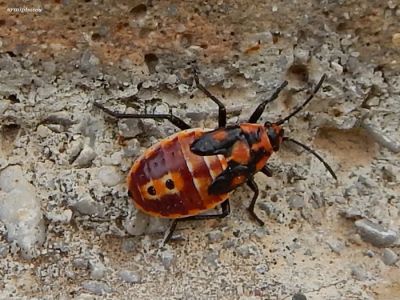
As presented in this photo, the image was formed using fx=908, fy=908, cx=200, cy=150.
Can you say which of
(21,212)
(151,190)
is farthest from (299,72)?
(21,212)

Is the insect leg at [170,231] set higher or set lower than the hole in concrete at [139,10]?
lower

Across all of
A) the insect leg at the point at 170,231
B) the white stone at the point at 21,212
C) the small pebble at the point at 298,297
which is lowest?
the small pebble at the point at 298,297

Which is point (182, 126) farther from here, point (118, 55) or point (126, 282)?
point (126, 282)

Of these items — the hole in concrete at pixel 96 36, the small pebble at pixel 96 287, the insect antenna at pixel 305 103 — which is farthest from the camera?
the insect antenna at pixel 305 103

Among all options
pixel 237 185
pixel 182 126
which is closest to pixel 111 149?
pixel 182 126

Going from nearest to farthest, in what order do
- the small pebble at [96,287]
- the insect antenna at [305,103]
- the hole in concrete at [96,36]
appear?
the small pebble at [96,287], the hole in concrete at [96,36], the insect antenna at [305,103]

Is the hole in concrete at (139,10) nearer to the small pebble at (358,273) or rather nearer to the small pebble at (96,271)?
the small pebble at (96,271)

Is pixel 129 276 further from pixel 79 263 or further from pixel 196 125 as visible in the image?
pixel 196 125

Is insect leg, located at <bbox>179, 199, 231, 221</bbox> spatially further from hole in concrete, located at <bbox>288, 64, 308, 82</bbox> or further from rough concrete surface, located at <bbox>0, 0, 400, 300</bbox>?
hole in concrete, located at <bbox>288, 64, 308, 82</bbox>

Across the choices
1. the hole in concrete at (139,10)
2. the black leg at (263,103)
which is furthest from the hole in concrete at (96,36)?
the black leg at (263,103)
